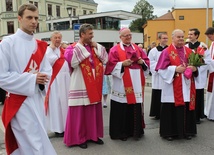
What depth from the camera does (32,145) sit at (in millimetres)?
3291

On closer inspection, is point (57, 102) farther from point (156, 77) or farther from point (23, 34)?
point (156, 77)

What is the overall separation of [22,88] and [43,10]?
168 ft

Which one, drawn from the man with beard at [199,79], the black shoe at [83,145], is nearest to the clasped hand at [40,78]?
the black shoe at [83,145]

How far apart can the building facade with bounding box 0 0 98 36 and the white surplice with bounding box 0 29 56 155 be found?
41.1 meters

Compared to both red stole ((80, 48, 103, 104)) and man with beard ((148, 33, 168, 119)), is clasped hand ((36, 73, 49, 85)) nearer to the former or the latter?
red stole ((80, 48, 103, 104))

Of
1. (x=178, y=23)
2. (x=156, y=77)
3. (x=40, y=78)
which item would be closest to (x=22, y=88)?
(x=40, y=78)

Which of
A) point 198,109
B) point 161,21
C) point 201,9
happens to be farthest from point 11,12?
point 198,109

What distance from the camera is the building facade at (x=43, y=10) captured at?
157ft

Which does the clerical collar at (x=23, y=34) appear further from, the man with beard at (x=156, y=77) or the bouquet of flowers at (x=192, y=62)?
the man with beard at (x=156, y=77)

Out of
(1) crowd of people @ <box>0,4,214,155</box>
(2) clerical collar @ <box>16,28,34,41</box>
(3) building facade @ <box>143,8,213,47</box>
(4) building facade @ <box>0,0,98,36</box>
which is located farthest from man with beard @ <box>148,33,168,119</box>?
(4) building facade @ <box>0,0,98,36</box>

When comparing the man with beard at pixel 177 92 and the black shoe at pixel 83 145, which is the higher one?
the man with beard at pixel 177 92

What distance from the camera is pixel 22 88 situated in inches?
129

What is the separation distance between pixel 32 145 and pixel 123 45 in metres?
2.80

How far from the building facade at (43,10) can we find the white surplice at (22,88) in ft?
135
